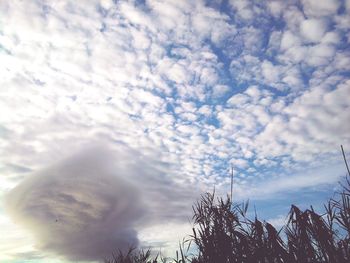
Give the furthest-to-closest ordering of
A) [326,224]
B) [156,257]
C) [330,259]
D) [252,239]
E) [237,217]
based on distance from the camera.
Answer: [156,257] < [237,217] < [252,239] < [326,224] < [330,259]

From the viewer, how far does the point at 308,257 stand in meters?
7.40

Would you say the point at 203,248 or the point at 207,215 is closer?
the point at 203,248

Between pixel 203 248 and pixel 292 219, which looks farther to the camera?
pixel 203 248

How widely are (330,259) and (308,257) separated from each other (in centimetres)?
47

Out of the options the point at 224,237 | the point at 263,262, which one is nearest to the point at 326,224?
the point at 263,262

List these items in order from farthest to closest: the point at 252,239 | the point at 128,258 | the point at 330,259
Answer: the point at 128,258, the point at 252,239, the point at 330,259

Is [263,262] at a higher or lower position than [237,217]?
lower

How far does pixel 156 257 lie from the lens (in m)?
14.6

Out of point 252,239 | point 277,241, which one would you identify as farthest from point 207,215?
point 277,241

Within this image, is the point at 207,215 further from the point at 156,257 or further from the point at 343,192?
the point at 156,257

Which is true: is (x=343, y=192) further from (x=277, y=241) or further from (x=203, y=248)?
(x=203, y=248)

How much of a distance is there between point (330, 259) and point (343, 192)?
5.87ft

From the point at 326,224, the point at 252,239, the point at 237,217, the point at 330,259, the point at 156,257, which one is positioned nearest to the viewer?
the point at 330,259

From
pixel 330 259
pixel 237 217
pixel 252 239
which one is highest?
pixel 237 217
